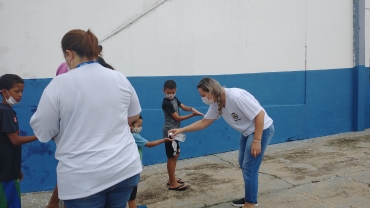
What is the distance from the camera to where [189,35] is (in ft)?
19.1

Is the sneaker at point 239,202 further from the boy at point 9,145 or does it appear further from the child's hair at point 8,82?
the child's hair at point 8,82

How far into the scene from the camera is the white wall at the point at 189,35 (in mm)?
4617

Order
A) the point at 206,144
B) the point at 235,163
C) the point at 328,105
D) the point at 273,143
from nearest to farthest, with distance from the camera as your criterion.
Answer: the point at 235,163, the point at 206,144, the point at 273,143, the point at 328,105

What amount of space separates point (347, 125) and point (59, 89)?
720cm

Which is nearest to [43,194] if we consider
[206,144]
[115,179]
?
[206,144]

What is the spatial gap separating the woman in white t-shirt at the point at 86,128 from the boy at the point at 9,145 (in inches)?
40.2

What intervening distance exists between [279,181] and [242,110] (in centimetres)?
170

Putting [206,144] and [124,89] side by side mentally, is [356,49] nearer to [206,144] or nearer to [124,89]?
[206,144]

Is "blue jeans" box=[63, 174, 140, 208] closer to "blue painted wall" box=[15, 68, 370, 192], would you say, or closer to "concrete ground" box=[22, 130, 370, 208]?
"concrete ground" box=[22, 130, 370, 208]

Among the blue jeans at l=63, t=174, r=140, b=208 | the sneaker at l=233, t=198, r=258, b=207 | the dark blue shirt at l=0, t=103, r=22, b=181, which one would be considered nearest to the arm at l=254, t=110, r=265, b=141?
the sneaker at l=233, t=198, r=258, b=207

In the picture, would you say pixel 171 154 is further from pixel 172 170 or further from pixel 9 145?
pixel 9 145

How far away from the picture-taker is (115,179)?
6.43 ft

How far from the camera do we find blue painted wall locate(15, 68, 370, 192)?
4.70 meters

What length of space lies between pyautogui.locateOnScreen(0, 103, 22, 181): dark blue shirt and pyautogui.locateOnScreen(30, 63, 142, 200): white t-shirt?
3.34 ft
